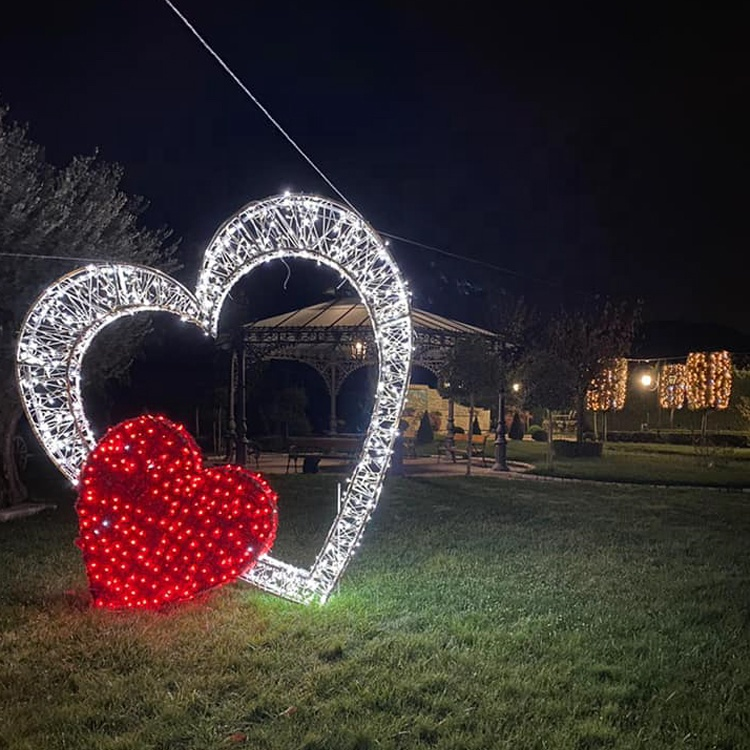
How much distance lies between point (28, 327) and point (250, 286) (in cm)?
2297

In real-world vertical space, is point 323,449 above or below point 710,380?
below

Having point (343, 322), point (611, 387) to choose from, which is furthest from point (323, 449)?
point (611, 387)

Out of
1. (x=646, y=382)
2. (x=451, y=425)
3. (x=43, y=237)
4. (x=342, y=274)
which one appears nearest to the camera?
(x=342, y=274)

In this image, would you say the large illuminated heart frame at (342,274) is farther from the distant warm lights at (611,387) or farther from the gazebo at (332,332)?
the distant warm lights at (611,387)

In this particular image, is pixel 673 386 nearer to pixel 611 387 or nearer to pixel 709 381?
pixel 611 387

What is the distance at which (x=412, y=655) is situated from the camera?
5160 millimetres

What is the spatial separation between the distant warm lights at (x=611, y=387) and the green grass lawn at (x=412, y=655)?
59.7 ft

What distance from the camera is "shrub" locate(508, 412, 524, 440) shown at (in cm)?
3112

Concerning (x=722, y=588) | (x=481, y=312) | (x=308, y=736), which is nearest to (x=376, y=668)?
(x=308, y=736)

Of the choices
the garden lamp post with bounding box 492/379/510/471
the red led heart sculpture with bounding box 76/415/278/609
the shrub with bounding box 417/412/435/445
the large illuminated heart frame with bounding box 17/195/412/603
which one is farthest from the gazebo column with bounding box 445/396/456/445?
the red led heart sculpture with bounding box 76/415/278/609

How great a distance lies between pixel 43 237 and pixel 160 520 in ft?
21.0

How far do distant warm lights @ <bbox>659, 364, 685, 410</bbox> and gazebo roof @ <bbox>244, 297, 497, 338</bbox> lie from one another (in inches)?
381

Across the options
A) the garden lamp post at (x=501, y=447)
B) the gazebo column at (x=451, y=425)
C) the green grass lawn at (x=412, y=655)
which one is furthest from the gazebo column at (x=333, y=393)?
the green grass lawn at (x=412, y=655)

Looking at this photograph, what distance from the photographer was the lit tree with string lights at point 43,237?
10.4 m
